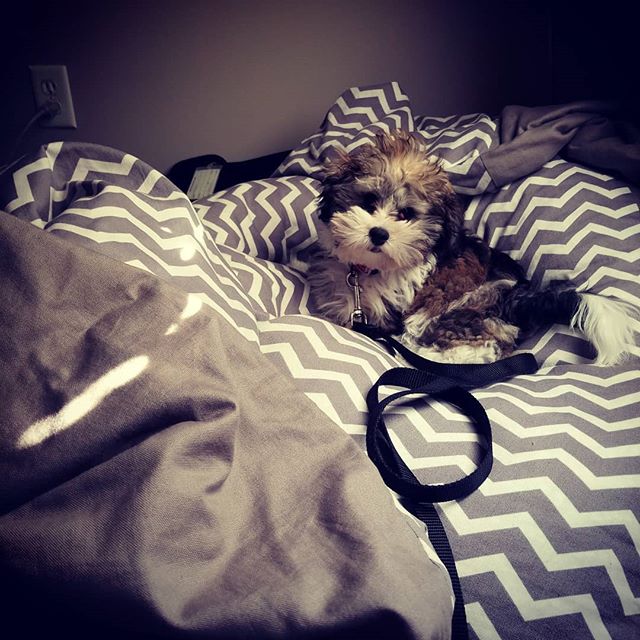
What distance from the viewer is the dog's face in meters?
1.25

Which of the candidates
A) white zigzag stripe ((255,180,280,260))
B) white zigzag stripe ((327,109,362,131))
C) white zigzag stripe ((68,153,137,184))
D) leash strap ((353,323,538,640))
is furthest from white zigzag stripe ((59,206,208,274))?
white zigzag stripe ((327,109,362,131))

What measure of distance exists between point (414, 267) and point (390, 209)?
0.57 ft

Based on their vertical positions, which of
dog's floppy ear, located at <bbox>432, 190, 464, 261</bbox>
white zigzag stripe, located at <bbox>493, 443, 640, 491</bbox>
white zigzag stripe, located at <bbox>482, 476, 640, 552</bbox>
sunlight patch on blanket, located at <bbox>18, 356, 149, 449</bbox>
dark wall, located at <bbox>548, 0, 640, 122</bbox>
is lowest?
white zigzag stripe, located at <bbox>482, 476, 640, 552</bbox>

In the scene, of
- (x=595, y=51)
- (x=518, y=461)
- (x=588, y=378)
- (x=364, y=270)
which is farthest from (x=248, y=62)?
(x=518, y=461)

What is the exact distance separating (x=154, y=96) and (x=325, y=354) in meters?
1.59

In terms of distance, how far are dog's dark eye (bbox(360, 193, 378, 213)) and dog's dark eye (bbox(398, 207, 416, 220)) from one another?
0.24 ft

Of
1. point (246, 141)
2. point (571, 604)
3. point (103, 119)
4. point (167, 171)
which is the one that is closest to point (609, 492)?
point (571, 604)

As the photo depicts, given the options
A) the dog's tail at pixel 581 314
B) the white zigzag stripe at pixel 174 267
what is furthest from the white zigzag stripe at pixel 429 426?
the dog's tail at pixel 581 314

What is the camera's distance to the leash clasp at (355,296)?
4.36 feet

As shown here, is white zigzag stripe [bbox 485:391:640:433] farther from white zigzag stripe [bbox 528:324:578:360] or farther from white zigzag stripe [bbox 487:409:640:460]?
white zigzag stripe [bbox 528:324:578:360]

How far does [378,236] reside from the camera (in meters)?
1.24

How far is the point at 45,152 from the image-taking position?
0.80 metres

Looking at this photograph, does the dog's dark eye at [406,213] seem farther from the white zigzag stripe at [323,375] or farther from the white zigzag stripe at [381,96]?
the white zigzag stripe at [323,375]

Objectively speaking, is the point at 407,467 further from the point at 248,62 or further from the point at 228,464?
the point at 248,62
